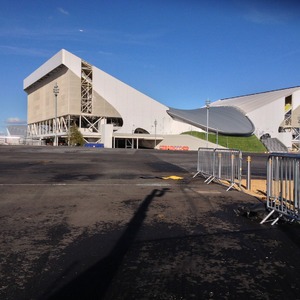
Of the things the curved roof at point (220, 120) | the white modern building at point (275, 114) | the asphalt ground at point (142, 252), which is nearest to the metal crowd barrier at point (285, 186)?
the asphalt ground at point (142, 252)

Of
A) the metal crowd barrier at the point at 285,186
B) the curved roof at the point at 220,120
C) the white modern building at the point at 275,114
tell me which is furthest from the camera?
the white modern building at the point at 275,114

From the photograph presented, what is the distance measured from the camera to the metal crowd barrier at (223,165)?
392 inches

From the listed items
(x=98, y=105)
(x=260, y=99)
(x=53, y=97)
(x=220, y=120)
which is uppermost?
(x=260, y=99)

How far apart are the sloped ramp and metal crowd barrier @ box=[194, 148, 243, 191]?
53.4 meters

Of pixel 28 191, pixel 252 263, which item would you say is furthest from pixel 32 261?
pixel 28 191

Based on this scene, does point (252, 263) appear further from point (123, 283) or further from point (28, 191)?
point (28, 191)

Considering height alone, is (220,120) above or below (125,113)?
below

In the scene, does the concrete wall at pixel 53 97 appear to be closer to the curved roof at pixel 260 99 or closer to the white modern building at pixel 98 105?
the white modern building at pixel 98 105

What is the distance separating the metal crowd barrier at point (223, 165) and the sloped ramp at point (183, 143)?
53429 millimetres

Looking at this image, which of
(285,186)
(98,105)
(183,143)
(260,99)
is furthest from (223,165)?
(260,99)

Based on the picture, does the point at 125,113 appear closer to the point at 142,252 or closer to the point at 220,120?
the point at 220,120

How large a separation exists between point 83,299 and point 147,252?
1285 millimetres

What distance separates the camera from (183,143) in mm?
68000

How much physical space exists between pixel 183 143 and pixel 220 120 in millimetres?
19755
